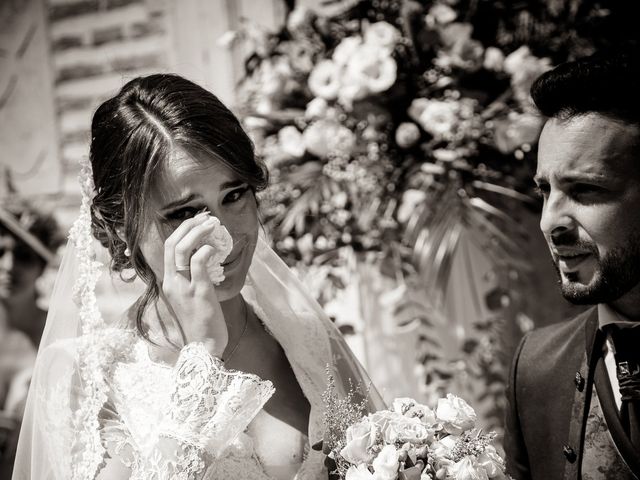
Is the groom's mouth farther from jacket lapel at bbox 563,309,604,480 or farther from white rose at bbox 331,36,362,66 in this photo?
white rose at bbox 331,36,362,66

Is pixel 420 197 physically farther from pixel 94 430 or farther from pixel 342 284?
pixel 94 430

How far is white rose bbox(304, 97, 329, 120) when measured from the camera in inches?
115

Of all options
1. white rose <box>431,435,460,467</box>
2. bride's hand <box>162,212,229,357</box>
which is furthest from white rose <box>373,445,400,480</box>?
bride's hand <box>162,212,229,357</box>

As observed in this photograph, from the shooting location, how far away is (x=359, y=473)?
157cm

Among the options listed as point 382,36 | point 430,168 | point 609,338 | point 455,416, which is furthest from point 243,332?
point 382,36

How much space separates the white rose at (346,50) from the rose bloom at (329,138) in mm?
231

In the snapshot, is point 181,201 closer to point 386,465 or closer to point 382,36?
point 386,465

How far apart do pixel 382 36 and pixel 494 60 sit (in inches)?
16.8

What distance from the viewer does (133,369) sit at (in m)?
1.84

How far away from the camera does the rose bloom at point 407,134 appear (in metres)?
2.81

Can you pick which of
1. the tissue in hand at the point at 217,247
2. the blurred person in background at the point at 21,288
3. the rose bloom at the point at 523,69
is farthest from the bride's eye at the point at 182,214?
the blurred person in background at the point at 21,288

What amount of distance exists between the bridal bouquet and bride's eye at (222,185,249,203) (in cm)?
65

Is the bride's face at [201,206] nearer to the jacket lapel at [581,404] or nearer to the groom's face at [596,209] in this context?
the groom's face at [596,209]

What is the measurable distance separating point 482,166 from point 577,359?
1.01 m
